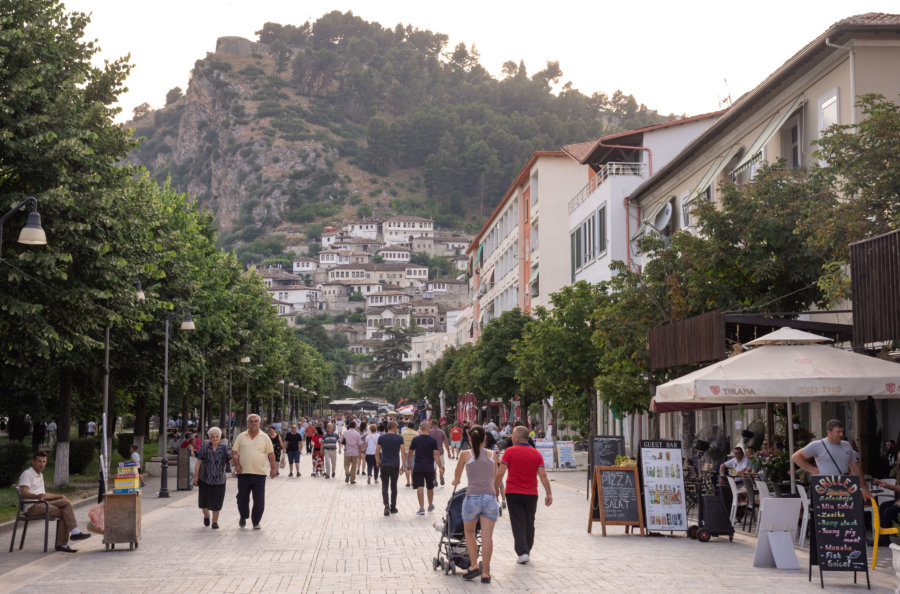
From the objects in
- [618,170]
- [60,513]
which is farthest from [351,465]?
[618,170]

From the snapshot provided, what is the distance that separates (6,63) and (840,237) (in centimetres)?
1443

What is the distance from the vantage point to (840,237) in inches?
627

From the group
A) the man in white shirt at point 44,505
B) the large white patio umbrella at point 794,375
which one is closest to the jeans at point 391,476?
the man in white shirt at point 44,505

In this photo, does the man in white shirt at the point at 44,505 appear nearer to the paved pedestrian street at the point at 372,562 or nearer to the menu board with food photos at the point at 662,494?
the paved pedestrian street at the point at 372,562

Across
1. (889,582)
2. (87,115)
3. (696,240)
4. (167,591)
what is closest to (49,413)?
(87,115)

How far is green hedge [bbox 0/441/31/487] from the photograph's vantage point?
98.8 ft

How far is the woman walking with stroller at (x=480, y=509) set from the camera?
12250mm

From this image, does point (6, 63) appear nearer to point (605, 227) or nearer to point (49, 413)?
point (49, 413)

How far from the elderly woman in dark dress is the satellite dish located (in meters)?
21.7

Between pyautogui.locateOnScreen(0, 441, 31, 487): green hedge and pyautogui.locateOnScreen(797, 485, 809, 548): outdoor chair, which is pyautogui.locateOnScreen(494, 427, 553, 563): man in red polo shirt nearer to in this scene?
pyautogui.locateOnScreen(797, 485, 809, 548): outdoor chair

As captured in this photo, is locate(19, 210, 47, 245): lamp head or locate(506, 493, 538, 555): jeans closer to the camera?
locate(506, 493, 538, 555): jeans

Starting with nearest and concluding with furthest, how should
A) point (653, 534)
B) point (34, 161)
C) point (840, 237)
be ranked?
1. point (840, 237)
2. point (653, 534)
3. point (34, 161)

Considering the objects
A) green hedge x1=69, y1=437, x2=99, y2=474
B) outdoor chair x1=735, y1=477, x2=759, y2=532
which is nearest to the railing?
green hedge x1=69, y1=437, x2=99, y2=474

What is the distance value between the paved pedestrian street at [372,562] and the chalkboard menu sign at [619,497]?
0.33 metres
